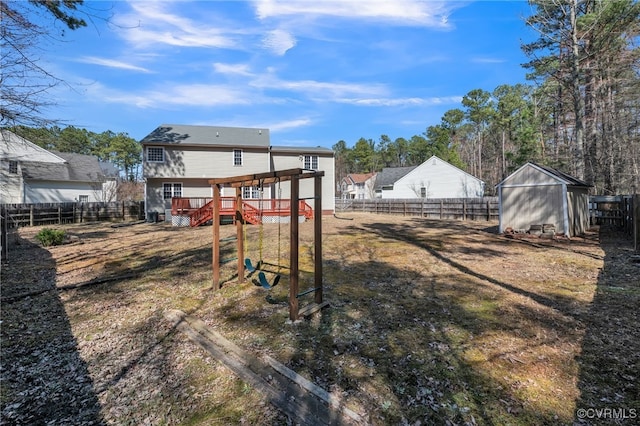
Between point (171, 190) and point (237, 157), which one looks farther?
point (237, 157)

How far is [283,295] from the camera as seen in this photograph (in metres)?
5.89

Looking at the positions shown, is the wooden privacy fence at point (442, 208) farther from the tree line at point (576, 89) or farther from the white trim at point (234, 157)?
the white trim at point (234, 157)

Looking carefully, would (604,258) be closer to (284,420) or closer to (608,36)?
(284,420)

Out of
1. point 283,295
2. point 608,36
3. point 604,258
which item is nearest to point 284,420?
point 283,295

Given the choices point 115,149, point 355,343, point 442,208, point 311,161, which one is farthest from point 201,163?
point 115,149

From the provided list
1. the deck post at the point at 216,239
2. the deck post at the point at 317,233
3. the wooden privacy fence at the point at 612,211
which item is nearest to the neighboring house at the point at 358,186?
the wooden privacy fence at the point at 612,211

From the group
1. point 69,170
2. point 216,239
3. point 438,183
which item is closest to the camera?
point 216,239

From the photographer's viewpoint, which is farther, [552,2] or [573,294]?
[552,2]

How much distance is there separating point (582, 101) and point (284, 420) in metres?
24.4

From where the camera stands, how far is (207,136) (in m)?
22.0

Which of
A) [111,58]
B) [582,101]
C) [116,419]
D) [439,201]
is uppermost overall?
[582,101]

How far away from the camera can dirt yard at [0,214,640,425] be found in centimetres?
278

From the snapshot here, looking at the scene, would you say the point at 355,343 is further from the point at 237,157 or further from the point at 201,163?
the point at 201,163

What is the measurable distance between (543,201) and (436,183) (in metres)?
21.3
